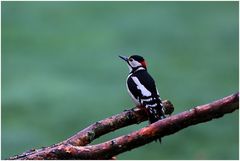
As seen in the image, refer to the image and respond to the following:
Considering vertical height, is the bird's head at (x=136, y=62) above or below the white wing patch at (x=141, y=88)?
above

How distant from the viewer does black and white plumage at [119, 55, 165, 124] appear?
418 centimetres

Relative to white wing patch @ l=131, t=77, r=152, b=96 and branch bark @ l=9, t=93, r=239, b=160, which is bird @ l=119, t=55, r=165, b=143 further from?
branch bark @ l=9, t=93, r=239, b=160

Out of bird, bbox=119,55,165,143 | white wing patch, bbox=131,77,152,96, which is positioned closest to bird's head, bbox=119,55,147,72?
bird, bbox=119,55,165,143

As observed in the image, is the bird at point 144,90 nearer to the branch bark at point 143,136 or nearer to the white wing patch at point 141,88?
the white wing patch at point 141,88

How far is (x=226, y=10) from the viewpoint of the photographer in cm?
1551

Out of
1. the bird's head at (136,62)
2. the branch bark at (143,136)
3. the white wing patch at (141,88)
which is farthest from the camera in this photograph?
the bird's head at (136,62)

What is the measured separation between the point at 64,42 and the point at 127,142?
35.9 ft

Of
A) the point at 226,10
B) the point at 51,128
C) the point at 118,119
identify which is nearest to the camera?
the point at 118,119

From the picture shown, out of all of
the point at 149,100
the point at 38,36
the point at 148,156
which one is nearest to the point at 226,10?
the point at 38,36

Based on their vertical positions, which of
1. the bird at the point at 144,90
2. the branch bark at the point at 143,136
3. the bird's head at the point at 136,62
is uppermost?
the bird's head at the point at 136,62

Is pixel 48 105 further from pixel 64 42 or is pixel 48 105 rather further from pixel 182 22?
pixel 182 22

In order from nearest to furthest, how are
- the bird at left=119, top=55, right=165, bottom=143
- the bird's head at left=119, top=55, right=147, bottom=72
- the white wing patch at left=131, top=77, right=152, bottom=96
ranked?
the bird at left=119, top=55, right=165, bottom=143 → the white wing patch at left=131, top=77, right=152, bottom=96 → the bird's head at left=119, top=55, right=147, bottom=72

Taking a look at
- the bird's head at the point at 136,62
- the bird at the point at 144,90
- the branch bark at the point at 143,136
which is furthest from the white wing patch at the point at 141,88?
the branch bark at the point at 143,136

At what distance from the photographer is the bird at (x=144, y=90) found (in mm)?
4180
